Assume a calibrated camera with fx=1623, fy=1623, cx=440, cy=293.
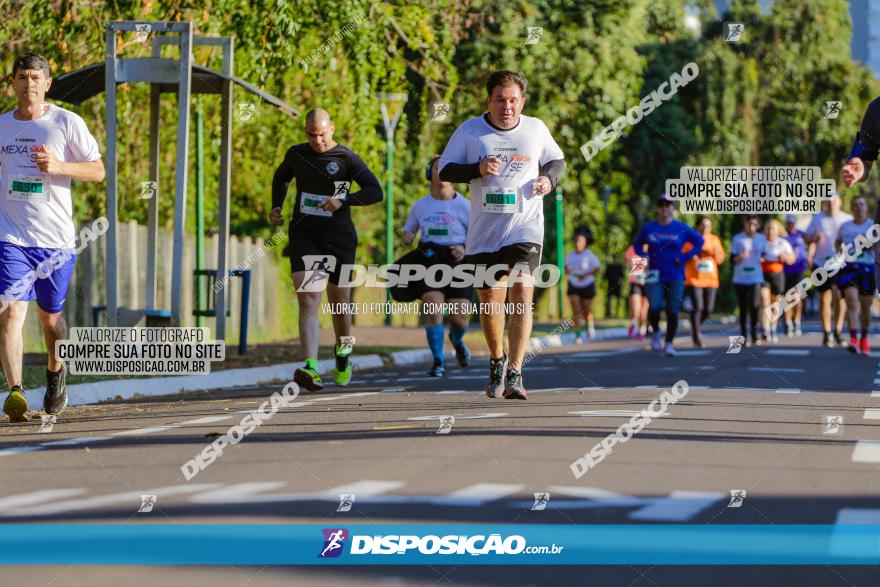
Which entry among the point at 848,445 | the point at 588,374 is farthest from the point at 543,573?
the point at 588,374

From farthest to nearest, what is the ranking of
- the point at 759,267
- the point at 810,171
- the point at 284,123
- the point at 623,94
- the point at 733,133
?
the point at 733,133 → the point at 810,171 → the point at 623,94 → the point at 284,123 → the point at 759,267

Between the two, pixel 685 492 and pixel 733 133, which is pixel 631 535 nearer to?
pixel 685 492

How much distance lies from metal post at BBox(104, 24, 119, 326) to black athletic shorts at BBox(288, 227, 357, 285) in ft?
10.7

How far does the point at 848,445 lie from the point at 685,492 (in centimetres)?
227

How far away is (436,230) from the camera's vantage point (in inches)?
618

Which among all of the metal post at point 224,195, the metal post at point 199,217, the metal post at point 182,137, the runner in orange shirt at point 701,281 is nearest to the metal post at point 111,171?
the metal post at point 182,137

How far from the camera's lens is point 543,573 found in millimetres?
5141

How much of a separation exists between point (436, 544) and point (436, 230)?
10.3m

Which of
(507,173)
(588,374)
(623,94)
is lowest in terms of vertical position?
(588,374)

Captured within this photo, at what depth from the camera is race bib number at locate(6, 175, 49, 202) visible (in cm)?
979

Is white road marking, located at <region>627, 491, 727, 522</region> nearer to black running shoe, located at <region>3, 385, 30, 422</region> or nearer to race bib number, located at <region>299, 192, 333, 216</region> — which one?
black running shoe, located at <region>3, 385, 30, 422</region>

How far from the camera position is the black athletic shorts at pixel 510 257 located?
1100 centimetres

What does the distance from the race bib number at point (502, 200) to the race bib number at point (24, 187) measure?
2946mm

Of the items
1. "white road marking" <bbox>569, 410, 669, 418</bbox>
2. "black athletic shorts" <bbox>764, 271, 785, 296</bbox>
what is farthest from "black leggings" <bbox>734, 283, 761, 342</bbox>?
"white road marking" <bbox>569, 410, 669, 418</bbox>
